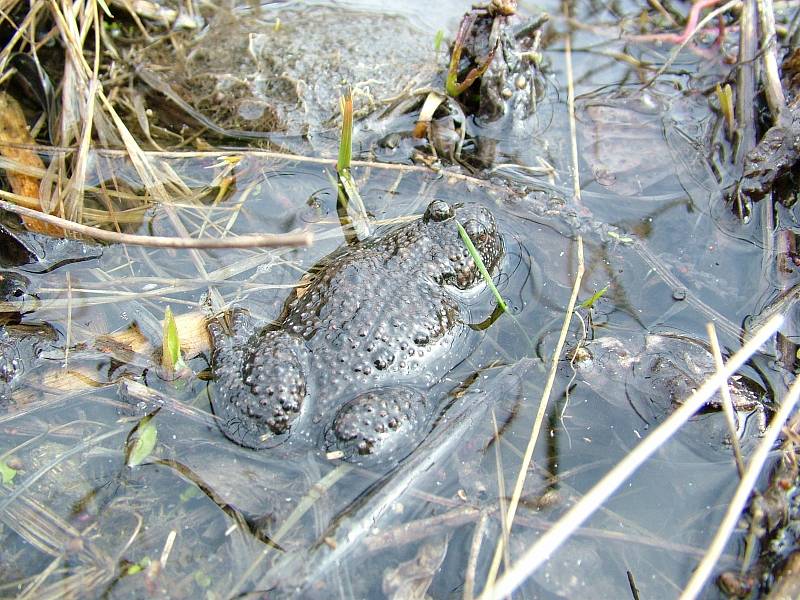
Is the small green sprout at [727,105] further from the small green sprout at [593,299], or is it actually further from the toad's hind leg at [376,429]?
the toad's hind leg at [376,429]

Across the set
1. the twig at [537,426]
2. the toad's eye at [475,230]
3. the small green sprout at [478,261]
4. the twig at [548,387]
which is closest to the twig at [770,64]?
the twig at [548,387]

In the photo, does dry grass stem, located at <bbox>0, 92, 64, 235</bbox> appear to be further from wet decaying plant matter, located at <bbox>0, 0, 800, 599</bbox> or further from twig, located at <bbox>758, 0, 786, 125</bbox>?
twig, located at <bbox>758, 0, 786, 125</bbox>

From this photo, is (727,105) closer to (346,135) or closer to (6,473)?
(346,135)

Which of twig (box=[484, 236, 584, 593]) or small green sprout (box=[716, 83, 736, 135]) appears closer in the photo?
twig (box=[484, 236, 584, 593])

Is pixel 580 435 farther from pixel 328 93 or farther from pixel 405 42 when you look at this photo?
pixel 405 42

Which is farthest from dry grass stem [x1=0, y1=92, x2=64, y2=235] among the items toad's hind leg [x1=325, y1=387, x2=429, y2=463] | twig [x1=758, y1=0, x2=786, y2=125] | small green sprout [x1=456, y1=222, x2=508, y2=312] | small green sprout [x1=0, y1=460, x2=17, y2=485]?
twig [x1=758, y1=0, x2=786, y2=125]

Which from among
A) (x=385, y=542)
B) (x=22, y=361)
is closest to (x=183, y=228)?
(x=22, y=361)
